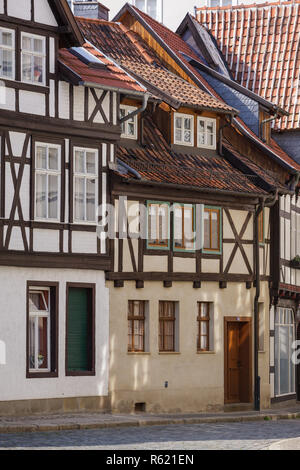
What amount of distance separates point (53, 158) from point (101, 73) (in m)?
2.56

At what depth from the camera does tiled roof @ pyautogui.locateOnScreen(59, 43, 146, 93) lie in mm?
32000

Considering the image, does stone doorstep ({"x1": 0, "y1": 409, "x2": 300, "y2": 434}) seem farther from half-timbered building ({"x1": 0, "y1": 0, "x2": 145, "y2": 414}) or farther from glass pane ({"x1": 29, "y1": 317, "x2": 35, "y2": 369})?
glass pane ({"x1": 29, "y1": 317, "x2": 35, "y2": 369})

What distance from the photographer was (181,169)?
36.2 m

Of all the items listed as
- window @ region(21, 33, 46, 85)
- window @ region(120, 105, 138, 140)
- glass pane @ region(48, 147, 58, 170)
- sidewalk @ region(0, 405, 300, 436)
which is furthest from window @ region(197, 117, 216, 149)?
window @ region(21, 33, 46, 85)

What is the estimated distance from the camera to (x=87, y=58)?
33.0 m

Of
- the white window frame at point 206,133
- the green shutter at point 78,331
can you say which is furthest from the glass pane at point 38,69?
the white window frame at point 206,133

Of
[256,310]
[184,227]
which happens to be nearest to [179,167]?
[184,227]

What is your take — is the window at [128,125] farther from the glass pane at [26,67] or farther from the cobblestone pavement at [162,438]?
the cobblestone pavement at [162,438]

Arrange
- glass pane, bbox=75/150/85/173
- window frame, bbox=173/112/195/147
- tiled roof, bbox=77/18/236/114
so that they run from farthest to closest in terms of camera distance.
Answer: tiled roof, bbox=77/18/236/114 → window frame, bbox=173/112/195/147 → glass pane, bbox=75/150/85/173

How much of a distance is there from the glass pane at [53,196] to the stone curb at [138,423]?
500 cm

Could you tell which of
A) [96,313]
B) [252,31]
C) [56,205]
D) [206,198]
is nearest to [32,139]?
[56,205]

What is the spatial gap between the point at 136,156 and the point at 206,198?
91.2 inches

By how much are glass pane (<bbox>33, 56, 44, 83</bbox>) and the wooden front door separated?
32.0 feet

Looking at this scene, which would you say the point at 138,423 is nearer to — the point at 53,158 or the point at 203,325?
the point at 53,158
